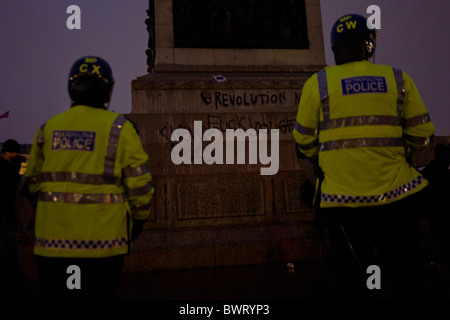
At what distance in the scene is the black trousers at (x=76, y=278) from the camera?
240 cm

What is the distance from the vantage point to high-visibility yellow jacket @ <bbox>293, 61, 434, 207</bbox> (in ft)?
8.45

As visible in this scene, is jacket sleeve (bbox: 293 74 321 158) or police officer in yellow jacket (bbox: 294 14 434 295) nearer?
police officer in yellow jacket (bbox: 294 14 434 295)

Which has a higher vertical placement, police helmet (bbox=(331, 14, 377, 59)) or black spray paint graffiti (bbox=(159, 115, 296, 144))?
police helmet (bbox=(331, 14, 377, 59))

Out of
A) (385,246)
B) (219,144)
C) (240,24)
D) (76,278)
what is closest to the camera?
(76,278)

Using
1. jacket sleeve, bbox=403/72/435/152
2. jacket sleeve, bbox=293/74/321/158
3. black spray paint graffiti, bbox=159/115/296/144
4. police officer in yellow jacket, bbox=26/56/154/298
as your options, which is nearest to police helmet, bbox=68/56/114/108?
police officer in yellow jacket, bbox=26/56/154/298

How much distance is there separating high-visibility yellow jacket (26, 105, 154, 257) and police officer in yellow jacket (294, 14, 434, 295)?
112 cm

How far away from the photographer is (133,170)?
2572 millimetres

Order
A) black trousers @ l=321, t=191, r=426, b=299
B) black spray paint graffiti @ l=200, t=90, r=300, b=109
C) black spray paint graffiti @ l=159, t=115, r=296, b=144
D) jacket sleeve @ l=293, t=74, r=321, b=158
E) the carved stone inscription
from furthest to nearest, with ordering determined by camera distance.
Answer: the carved stone inscription
black spray paint graffiti @ l=200, t=90, r=300, b=109
black spray paint graffiti @ l=159, t=115, r=296, b=144
jacket sleeve @ l=293, t=74, r=321, b=158
black trousers @ l=321, t=191, r=426, b=299

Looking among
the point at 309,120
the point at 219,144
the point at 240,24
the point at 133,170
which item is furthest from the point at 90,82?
the point at 240,24

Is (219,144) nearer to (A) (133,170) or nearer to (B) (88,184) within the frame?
(A) (133,170)

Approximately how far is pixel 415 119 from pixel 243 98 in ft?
18.0

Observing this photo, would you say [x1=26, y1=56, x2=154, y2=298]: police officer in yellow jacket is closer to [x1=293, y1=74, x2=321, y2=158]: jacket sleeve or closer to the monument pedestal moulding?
[x1=293, y1=74, x2=321, y2=158]: jacket sleeve

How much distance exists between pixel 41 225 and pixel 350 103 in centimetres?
195

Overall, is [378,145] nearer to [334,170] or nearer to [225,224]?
[334,170]
